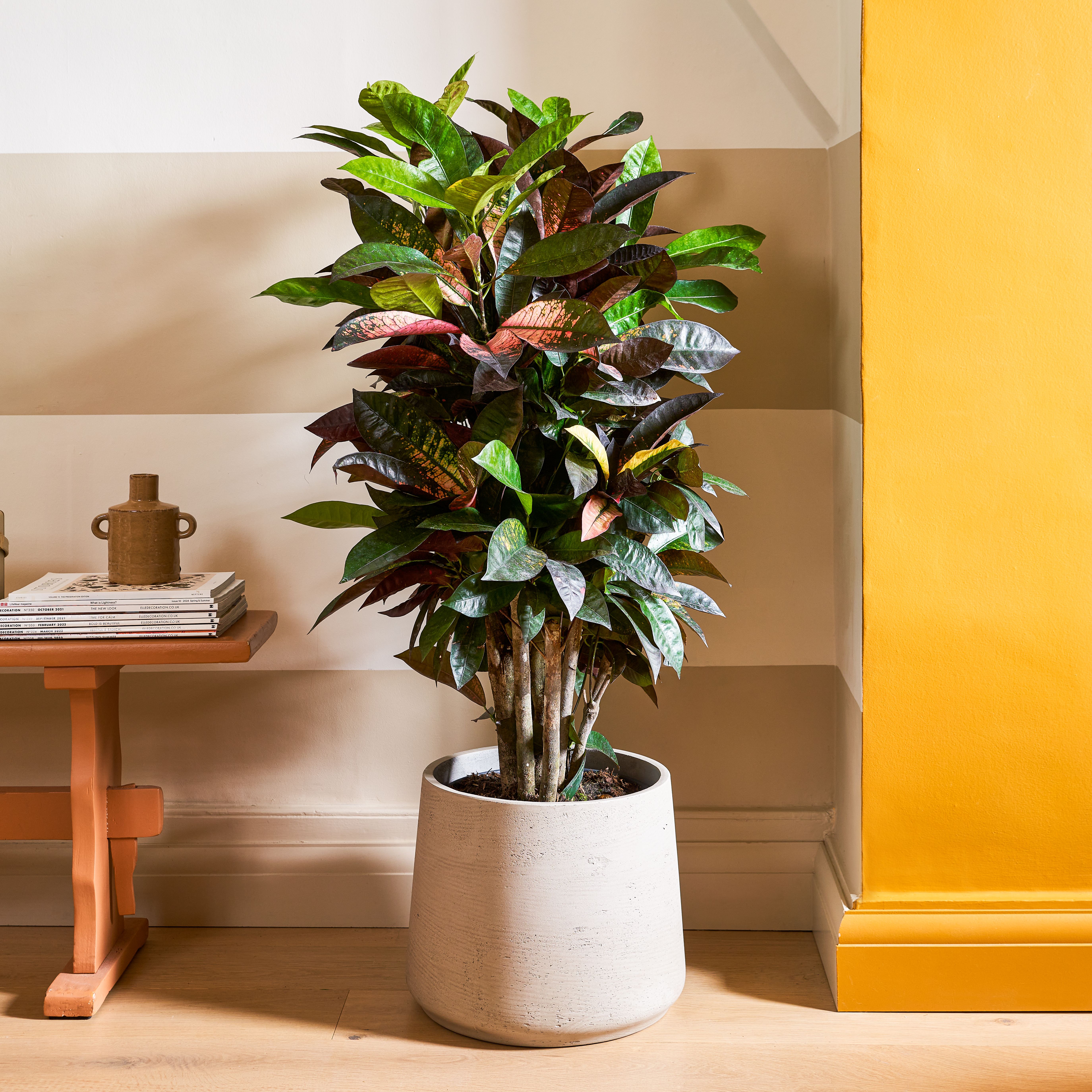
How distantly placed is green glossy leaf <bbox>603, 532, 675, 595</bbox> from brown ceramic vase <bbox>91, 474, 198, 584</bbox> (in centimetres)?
76

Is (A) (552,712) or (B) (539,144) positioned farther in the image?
(A) (552,712)

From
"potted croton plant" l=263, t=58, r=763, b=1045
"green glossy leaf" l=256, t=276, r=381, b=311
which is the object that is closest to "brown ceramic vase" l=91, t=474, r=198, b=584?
"potted croton plant" l=263, t=58, r=763, b=1045

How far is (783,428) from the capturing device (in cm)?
185

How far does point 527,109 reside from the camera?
4.84 ft

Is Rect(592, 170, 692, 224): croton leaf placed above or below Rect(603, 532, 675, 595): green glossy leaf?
above

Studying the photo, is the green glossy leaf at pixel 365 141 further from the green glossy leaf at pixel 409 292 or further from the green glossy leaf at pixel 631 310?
the green glossy leaf at pixel 631 310

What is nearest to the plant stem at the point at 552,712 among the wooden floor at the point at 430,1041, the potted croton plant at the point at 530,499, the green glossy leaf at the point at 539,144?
the potted croton plant at the point at 530,499

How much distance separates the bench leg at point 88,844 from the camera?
5.17 ft

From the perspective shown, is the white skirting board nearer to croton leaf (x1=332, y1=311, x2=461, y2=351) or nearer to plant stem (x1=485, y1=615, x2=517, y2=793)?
plant stem (x1=485, y1=615, x2=517, y2=793)

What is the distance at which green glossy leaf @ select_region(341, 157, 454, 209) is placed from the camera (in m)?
1.22

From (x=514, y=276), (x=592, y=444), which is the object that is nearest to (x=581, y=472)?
(x=592, y=444)

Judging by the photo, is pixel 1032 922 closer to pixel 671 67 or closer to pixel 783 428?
pixel 783 428

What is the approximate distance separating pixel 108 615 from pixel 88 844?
0.37 metres

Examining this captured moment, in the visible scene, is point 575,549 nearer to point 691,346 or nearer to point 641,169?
point 691,346
